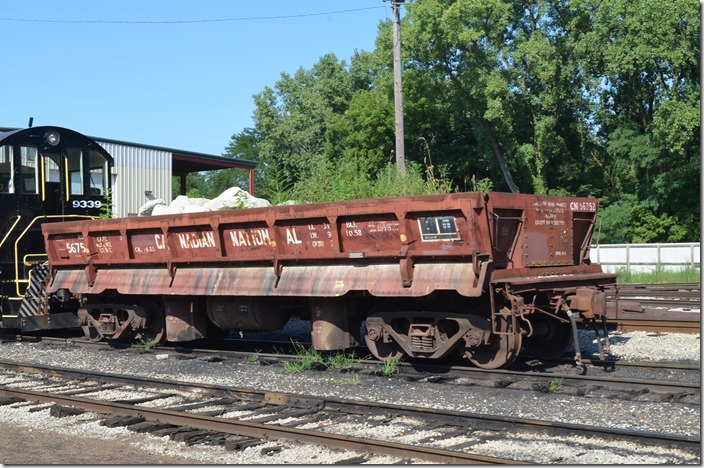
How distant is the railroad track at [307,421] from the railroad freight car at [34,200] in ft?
15.6

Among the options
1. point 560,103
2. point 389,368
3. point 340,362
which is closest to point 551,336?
point 389,368

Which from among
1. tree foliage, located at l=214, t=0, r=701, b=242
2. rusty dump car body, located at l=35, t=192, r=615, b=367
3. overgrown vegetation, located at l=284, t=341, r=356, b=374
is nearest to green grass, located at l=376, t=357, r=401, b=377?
rusty dump car body, located at l=35, t=192, r=615, b=367

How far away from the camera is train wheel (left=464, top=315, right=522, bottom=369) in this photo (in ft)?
31.4

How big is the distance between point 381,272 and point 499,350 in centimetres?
176

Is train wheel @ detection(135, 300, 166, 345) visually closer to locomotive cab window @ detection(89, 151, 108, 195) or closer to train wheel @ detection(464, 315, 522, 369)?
locomotive cab window @ detection(89, 151, 108, 195)

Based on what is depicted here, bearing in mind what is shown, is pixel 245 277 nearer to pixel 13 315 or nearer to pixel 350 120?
pixel 13 315

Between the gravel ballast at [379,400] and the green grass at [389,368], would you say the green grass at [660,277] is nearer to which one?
the gravel ballast at [379,400]

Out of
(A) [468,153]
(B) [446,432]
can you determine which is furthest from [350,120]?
(B) [446,432]

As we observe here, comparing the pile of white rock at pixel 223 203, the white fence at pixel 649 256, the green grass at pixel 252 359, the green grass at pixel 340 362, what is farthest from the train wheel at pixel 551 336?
the white fence at pixel 649 256

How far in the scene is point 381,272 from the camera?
9945 mm

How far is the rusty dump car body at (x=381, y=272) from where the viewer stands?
31.0 feet

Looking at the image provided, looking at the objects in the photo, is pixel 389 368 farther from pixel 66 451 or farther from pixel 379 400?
pixel 66 451

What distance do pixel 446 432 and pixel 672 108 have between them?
28.5m

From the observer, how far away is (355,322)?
1097 cm
